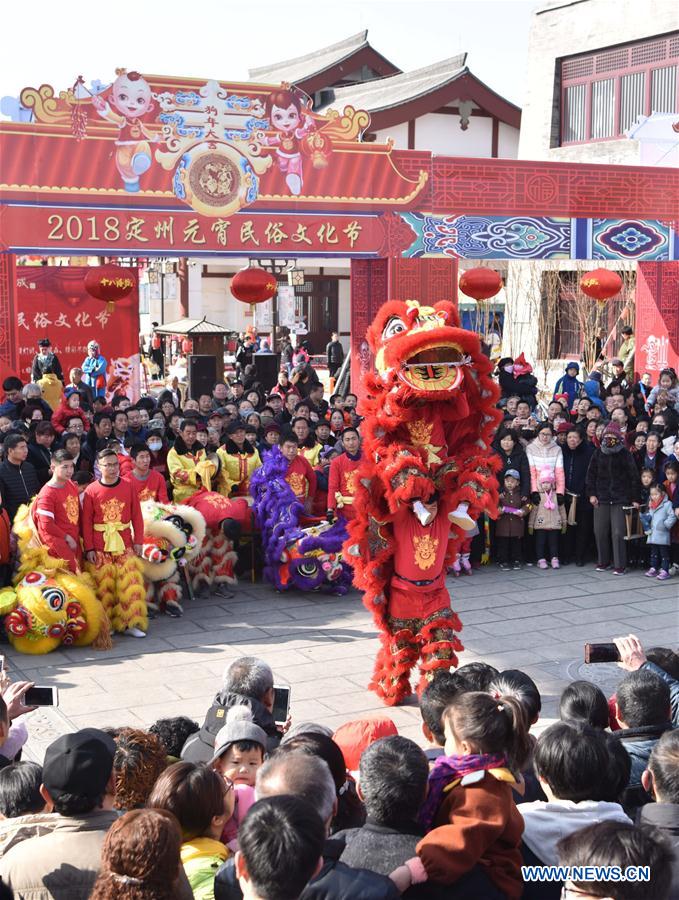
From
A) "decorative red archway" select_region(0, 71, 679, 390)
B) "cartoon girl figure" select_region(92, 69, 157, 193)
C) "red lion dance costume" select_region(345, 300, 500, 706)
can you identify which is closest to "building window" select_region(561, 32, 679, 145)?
"decorative red archway" select_region(0, 71, 679, 390)

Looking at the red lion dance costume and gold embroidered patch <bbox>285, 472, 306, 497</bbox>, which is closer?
the red lion dance costume

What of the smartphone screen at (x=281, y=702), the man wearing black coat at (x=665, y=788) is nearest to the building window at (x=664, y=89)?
the smartphone screen at (x=281, y=702)

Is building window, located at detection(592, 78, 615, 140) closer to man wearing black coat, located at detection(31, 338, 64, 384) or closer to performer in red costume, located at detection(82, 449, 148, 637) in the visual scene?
man wearing black coat, located at detection(31, 338, 64, 384)

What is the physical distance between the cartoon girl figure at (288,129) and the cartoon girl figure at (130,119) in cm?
150

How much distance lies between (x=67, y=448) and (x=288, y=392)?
17.8 feet

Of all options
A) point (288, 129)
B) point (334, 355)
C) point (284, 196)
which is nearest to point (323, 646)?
point (284, 196)

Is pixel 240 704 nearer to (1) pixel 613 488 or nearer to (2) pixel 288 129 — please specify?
(1) pixel 613 488

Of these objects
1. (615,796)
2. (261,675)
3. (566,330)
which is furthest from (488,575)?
(566,330)

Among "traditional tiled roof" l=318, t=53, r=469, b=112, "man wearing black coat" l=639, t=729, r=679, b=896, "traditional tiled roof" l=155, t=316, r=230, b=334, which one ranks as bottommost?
"man wearing black coat" l=639, t=729, r=679, b=896

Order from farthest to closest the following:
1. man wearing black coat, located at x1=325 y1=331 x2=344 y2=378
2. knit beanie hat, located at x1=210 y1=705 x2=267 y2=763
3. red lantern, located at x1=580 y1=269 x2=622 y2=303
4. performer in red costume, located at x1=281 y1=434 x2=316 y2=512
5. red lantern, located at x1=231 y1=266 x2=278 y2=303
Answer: man wearing black coat, located at x1=325 y1=331 x2=344 y2=378 < red lantern, located at x1=580 y1=269 x2=622 y2=303 < red lantern, located at x1=231 y1=266 x2=278 y2=303 < performer in red costume, located at x1=281 y1=434 x2=316 y2=512 < knit beanie hat, located at x1=210 y1=705 x2=267 y2=763

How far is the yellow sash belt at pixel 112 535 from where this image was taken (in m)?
8.52

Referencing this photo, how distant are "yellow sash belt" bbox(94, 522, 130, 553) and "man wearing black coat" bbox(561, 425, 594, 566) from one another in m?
4.54

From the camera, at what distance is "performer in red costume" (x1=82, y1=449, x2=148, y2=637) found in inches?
334

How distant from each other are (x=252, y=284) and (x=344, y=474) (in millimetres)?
4000
